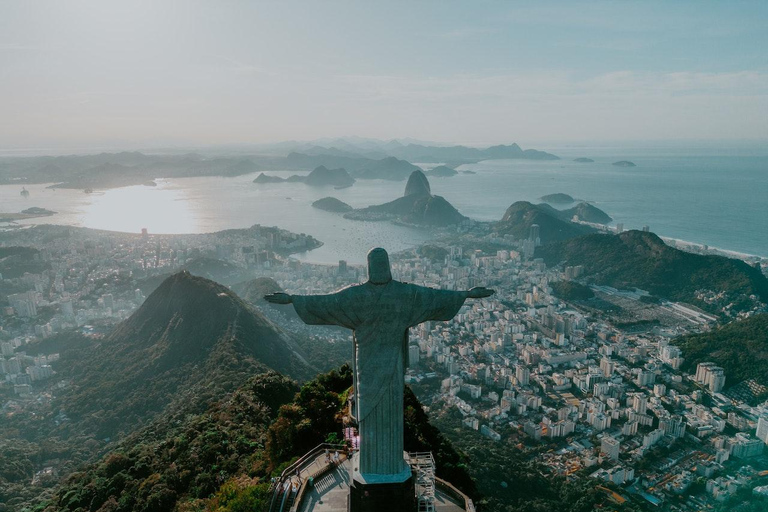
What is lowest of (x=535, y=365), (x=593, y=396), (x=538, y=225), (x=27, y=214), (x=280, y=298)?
(x=593, y=396)

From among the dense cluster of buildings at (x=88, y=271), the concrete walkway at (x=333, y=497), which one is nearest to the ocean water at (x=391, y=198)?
the dense cluster of buildings at (x=88, y=271)

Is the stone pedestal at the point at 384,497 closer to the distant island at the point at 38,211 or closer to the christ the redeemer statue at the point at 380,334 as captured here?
the christ the redeemer statue at the point at 380,334

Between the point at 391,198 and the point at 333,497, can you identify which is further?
the point at 391,198

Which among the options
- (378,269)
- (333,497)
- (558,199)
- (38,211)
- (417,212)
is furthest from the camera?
(558,199)

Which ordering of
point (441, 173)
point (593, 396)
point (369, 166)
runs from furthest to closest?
point (441, 173)
point (369, 166)
point (593, 396)

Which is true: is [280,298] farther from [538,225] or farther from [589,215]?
[589,215]

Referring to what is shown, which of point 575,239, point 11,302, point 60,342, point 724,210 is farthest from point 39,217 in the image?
point 724,210

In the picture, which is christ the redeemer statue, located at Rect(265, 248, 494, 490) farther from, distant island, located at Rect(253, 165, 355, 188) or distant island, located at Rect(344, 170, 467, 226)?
distant island, located at Rect(253, 165, 355, 188)

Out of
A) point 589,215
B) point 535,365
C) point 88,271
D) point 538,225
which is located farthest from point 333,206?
point 535,365
